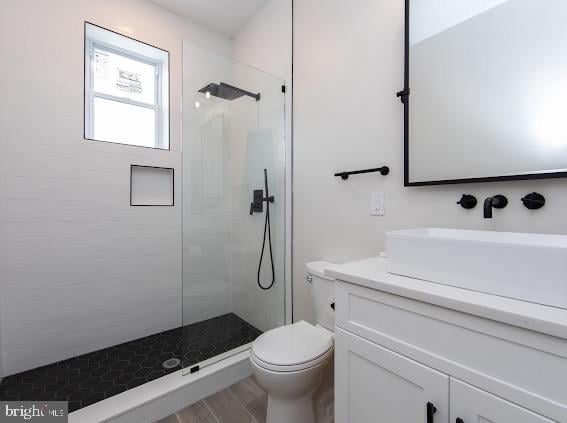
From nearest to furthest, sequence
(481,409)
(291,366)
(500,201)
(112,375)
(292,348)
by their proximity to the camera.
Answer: (481,409) < (500,201) < (291,366) < (292,348) < (112,375)

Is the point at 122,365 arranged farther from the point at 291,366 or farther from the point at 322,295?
the point at 322,295

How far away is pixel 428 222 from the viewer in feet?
4.15

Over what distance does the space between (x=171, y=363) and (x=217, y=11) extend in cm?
290

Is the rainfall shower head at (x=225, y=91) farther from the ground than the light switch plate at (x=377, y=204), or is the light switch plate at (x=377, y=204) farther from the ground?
the rainfall shower head at (x=225, y=91)

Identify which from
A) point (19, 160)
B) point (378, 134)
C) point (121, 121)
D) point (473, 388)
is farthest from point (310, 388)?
point (121, 121)

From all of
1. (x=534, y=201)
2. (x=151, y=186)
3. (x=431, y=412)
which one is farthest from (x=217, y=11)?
(x=431, y=412)

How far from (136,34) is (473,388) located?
2.98 m

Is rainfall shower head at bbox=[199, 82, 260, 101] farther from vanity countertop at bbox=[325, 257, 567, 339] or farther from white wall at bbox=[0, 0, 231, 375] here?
vanity countertop at bbox=[325, 257, 567, 339]

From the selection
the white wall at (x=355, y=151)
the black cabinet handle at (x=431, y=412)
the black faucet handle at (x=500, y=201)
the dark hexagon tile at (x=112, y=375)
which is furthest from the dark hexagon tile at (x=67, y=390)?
the black faucet handle at (x=500, y=201)

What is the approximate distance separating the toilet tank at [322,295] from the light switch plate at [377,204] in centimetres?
43

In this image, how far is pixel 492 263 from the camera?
73 centimetres

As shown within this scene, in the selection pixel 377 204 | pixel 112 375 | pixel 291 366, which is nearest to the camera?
pixel 291 366

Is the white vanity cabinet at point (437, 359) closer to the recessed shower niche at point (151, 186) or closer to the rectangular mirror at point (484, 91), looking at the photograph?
the rectangular mirror at point (484, 91)

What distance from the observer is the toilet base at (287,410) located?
4.13ft
